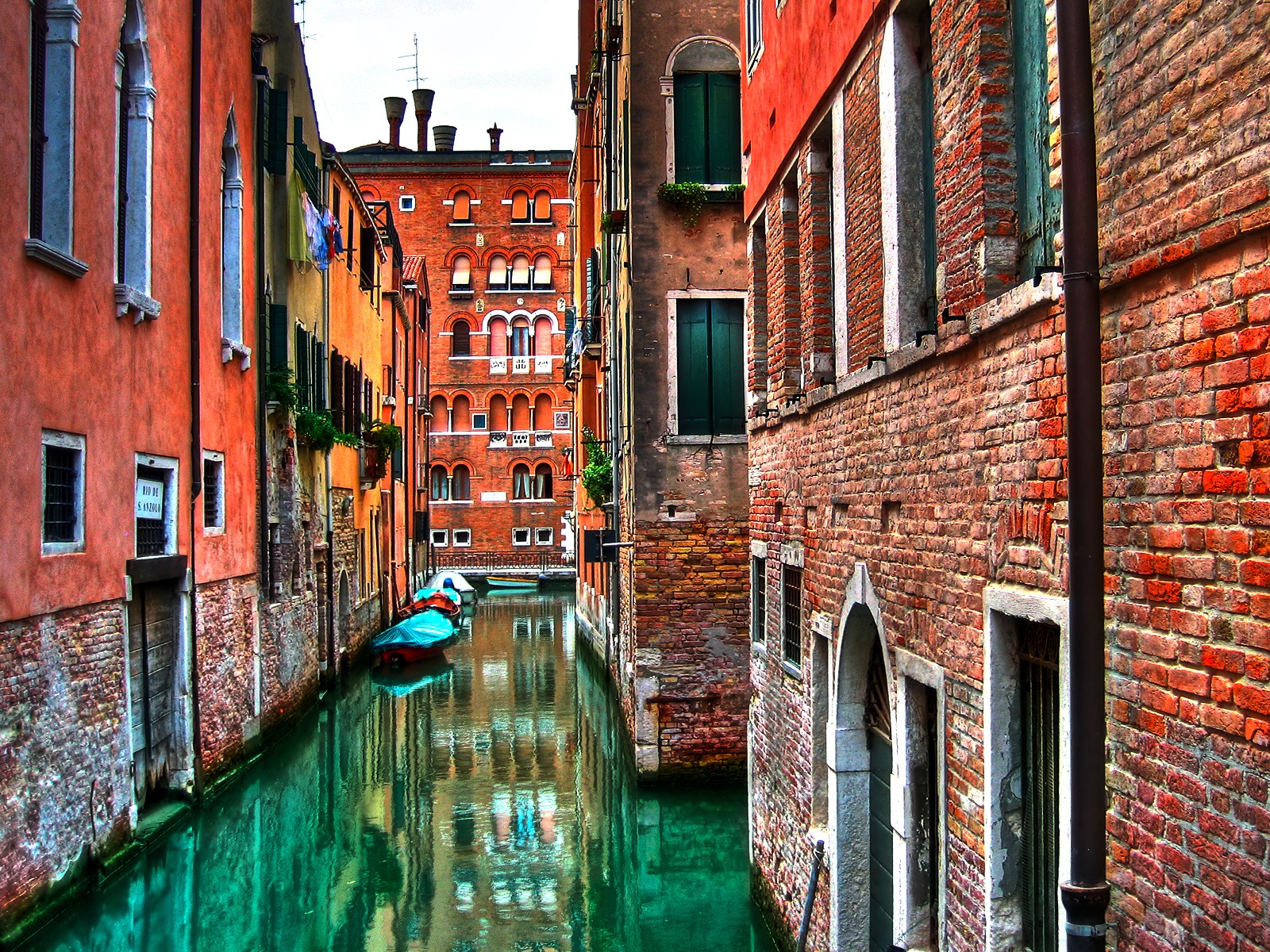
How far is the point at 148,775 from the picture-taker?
11172 millimetres

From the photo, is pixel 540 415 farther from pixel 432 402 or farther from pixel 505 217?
pixel 505 217

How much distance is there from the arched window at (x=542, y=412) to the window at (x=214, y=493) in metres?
31.1

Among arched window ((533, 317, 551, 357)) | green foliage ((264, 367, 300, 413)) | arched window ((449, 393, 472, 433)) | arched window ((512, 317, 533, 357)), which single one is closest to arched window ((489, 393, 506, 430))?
arched window ((449, 393, 472, 433))

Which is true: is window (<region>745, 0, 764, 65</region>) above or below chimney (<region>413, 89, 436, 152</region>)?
below

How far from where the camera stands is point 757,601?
356 inches

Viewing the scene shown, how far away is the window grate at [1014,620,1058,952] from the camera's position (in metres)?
3.79

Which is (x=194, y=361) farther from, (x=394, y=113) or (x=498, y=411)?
(x=394, y=113)

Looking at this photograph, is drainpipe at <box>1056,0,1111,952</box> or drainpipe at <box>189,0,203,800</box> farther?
drainpipe at <box>189,0,203,800</box>

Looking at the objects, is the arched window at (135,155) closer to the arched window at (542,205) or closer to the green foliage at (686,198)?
the green foliage at (686,198)

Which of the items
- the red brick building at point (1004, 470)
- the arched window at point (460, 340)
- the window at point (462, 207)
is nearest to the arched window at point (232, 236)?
the red brick building at point (1004, 470)

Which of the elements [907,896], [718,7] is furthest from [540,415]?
[907,896]

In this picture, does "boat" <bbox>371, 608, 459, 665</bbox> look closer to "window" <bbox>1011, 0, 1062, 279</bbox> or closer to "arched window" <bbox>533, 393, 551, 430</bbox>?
"window" <bbox>1011, 0, 1062, 279</bbox>

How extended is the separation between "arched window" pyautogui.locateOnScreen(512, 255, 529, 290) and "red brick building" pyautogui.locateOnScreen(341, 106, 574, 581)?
0.04 meters

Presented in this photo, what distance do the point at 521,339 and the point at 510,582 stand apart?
9060mm
